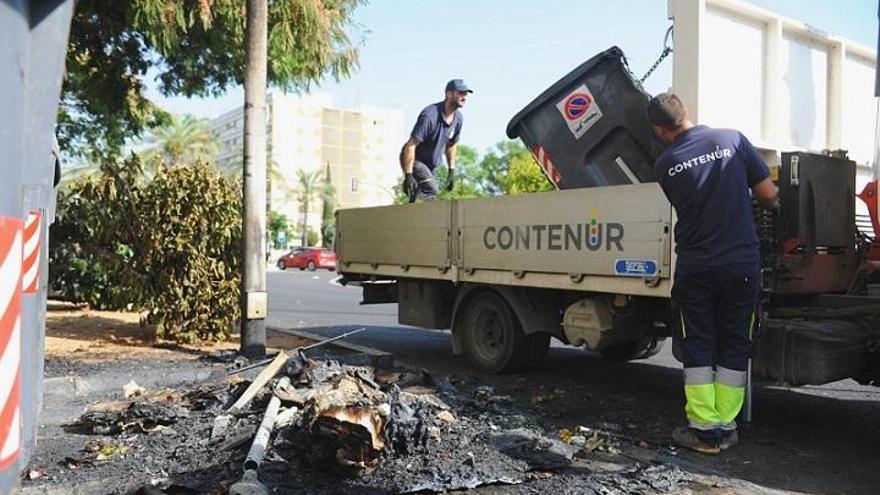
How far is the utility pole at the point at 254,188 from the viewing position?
7.36m

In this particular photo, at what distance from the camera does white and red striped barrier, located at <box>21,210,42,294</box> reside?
10.9ft

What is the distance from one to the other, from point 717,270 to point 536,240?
5.95 feet

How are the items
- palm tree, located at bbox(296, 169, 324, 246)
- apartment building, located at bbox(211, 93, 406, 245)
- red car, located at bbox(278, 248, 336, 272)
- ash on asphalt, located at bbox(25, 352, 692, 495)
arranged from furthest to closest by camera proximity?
1. apartment building, located at bbox(211, 93, 406, 245)
2. palm tree, located at bbox(296, 169, 324, 246)
3. red car, located at bbox(278, 248, 336, 272)
4. ash on asphalt, located at bbox(25, 352, 692, 495)

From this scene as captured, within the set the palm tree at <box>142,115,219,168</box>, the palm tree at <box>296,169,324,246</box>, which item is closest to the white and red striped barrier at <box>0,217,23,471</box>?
the palm tree at <box>142,115,219,168</box>

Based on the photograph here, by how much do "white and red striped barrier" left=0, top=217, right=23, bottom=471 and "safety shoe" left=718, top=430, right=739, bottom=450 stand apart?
12.1 feet

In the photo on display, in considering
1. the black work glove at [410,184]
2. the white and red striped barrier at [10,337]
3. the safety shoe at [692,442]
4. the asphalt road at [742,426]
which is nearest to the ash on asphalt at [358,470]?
the safety shoe at [692,442]

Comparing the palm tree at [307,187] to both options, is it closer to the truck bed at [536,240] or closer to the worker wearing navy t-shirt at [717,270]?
the truck bed at [536,240]

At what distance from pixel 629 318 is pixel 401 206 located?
277 centimetres

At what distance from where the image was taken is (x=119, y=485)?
3783 mm

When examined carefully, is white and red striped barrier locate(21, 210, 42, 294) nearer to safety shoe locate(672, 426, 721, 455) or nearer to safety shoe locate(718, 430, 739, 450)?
safety shoe locate(672, 426, 721, 455)

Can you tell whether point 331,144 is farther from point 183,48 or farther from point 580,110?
point 580,110

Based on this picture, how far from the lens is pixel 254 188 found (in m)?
7.43

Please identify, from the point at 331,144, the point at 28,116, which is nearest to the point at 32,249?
the point at 28,116

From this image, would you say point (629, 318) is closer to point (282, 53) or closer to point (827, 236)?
point (827, 236)
